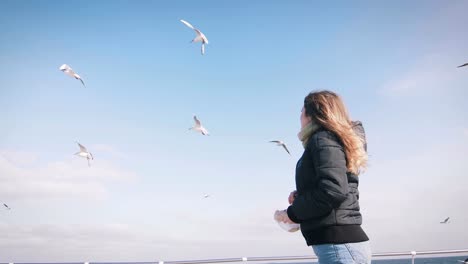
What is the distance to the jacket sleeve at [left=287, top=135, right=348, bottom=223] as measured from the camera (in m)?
2.04

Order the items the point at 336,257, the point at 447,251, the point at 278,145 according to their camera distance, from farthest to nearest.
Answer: the point at 278,145 < the point at 447,251 < the point at 336,257

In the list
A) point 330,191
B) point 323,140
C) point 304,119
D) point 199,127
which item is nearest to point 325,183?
point 330,191

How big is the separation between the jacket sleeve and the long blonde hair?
0.24ft

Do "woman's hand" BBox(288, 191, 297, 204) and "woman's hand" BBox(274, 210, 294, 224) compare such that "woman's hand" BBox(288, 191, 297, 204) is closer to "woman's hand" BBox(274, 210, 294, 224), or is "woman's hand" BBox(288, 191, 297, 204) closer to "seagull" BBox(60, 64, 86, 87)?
"woman's hand" BBox(274, 210, 294, 224)

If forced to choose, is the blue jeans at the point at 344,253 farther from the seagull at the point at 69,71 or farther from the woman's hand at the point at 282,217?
the seagull at the point at 69,71

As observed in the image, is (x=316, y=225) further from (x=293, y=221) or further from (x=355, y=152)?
(x=355, y=152)

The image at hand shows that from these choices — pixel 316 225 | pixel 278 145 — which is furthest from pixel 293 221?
pixel 278 145

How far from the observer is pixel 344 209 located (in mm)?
2113

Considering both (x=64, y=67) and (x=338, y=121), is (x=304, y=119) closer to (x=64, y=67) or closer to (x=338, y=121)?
(x=338, y=121)

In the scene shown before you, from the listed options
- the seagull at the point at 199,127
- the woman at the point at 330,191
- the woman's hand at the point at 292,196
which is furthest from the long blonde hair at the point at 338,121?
the seagull at the point at 199,127

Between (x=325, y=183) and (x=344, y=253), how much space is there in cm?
37

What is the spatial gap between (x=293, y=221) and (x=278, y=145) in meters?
8.01

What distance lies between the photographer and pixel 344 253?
2.01m

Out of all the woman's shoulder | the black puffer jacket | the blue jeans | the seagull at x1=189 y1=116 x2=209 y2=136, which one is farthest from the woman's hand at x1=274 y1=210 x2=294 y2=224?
the seagull at x1=189 y1=116 x2=209 y2=136
